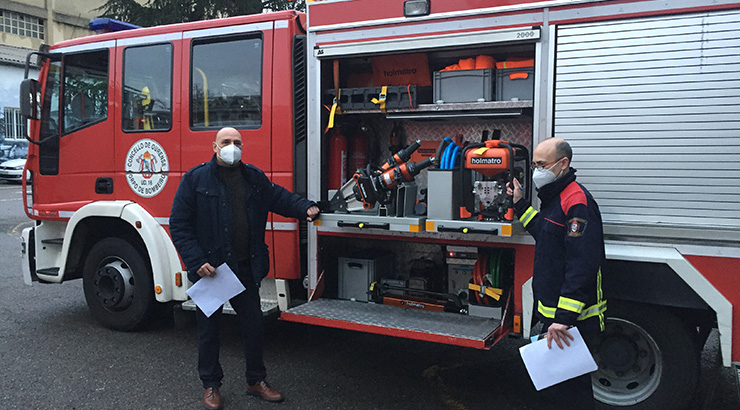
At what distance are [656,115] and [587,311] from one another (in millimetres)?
1330

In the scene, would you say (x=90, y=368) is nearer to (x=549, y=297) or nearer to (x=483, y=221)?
(x=483, y=221)

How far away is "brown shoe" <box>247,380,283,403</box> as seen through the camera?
4.07 meters

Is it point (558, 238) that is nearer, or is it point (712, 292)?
point (558, 238)

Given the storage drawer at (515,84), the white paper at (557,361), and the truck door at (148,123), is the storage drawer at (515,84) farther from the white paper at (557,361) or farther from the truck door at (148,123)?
the truck door at (148,123)

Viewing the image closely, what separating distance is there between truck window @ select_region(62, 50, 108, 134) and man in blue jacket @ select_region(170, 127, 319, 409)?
2031 millimetres

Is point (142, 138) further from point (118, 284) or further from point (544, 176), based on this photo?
point (544, 176)

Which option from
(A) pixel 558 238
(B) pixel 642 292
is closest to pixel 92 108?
(A) pixel 558 238

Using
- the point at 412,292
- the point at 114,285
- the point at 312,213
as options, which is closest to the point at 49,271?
the point at 114,285

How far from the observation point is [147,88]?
524 centimetres

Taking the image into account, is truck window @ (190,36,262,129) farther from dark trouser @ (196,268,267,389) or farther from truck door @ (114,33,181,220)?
dark trouser @ (196,268,267,389)

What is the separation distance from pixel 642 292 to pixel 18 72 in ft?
90.5

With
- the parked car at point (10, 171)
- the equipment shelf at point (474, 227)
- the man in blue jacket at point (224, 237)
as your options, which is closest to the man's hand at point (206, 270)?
the man in blue jacket at point (224, 237)

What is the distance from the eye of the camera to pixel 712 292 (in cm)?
337

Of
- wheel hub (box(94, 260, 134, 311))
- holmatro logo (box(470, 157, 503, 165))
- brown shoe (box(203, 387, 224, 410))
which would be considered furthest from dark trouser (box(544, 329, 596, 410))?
wheel hub (box(94, 260, 134, 311))
